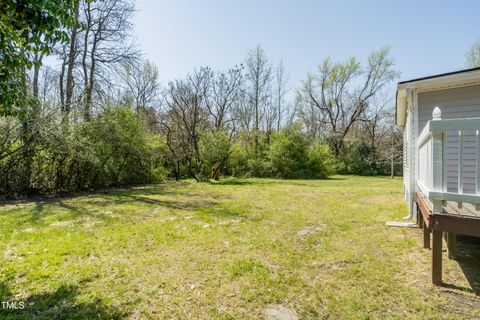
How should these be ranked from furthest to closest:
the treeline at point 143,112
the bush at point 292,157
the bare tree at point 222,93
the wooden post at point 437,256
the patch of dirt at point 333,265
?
the bare tree at point 222,93 → the bush at point 292,157 → the patch of dirt at point 333,265 → the treeline at point 143,112 → the wooden post at point 437,256

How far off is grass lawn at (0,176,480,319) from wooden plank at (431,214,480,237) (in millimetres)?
627

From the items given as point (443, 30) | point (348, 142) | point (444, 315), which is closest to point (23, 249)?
point (444, 315)

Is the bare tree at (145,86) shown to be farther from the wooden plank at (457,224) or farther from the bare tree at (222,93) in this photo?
the wooden plank at (457,224)

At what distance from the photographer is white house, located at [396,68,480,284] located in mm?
2348

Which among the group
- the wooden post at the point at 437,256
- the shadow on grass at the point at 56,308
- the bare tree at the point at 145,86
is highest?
the bare tree at the point at 145,86

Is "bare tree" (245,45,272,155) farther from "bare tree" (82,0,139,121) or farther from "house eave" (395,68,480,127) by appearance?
"house eave" (395,68,480,127)

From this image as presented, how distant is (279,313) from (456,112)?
4.33 metres

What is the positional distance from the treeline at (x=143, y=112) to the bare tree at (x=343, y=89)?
9 centimetres

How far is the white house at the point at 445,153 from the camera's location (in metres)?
2.35

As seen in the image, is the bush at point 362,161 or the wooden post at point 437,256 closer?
the wooden post at point 437,256

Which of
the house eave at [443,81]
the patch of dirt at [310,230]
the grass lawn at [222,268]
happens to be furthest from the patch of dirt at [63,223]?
the house eave at [443,81]

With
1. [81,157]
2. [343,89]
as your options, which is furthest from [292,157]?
[81,157]

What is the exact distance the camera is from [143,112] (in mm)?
17078

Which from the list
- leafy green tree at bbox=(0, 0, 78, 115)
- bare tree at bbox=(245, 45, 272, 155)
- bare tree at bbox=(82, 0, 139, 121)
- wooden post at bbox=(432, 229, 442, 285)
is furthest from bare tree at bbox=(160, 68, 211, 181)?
wooden post at bbox=(432, 229, 442, 285)
